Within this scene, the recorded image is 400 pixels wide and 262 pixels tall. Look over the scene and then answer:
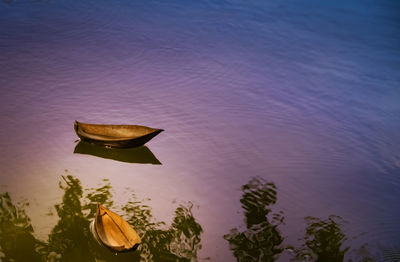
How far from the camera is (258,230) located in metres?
3.99

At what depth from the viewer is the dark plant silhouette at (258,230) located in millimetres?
3740

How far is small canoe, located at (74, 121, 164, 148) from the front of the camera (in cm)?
460

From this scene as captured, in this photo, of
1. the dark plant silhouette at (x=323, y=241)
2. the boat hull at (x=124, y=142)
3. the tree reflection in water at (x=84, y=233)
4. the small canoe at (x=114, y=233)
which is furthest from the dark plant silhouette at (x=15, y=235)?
the dark plant silhouette at (x=323, y=241)

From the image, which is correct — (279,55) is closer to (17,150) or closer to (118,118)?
(118,118)

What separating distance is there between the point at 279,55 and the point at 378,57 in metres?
1.89

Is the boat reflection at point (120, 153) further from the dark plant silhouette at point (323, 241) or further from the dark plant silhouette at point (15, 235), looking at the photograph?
the dark plant silhouette at point (323, 241)

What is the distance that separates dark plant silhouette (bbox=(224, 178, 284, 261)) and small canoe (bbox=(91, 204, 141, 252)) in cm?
89

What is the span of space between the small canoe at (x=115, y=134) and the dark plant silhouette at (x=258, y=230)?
1185mm

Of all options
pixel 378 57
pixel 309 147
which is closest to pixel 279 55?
pixel 378 57

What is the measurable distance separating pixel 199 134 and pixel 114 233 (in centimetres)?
209

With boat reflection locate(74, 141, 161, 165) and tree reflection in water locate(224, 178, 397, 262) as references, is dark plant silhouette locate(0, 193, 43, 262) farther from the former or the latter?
tree reflection in water locate(224, 178, 397, 262)

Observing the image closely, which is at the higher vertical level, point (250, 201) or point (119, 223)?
point (250, 201)

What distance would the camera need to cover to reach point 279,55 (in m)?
7.61

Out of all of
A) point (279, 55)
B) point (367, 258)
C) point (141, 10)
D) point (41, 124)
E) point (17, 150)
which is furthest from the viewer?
point (141, 10)
